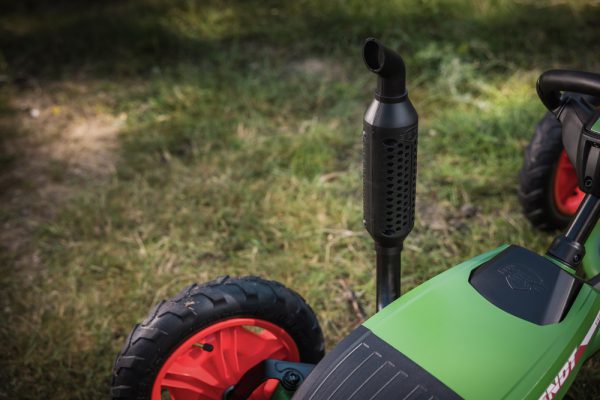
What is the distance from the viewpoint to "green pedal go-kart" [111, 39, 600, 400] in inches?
47.2

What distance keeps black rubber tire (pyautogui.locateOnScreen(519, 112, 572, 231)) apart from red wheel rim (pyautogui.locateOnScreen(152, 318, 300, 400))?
1.07 metres

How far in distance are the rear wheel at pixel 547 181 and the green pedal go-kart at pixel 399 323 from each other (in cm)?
58

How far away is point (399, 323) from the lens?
1.29m

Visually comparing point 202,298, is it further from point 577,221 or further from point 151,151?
point 151,151

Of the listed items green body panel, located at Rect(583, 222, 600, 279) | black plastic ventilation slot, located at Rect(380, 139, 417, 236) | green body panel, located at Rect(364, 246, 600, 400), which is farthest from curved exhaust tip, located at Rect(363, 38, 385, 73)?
green body panel, located at Rect(583, 222, 600, 279)

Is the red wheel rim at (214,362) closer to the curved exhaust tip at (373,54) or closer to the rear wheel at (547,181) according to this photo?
the curved exhaust tip at (373,54)

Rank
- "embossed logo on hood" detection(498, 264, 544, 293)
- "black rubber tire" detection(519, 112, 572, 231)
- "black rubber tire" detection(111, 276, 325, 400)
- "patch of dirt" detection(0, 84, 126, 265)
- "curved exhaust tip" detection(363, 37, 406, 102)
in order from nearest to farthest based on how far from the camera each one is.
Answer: "curved exhaust tip" detection(363, 37, 406, 102) < "embossed logo on hood" detection(498, 264, 544, 293) < "black rubber tire" detection(111, 276, 325, 400) < "black rubber tire" detection(519, 112, 572, 231) < "patch of dirt" detection(0, 84, 126, 265)

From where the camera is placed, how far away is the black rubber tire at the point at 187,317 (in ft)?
4.75

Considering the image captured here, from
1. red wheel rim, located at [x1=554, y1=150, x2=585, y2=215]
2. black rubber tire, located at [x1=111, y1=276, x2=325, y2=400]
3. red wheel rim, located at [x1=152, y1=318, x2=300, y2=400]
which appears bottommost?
red wheel rim, located at [x1=554, y1=150, x2=585, y2=215]

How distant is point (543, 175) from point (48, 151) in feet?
7.09

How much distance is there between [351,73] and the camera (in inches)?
134

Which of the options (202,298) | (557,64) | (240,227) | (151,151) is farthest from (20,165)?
(557,64)

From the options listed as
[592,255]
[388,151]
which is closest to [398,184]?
[388,151]

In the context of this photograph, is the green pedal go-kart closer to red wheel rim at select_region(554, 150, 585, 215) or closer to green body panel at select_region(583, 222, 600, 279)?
green body panel at select_region(583, 222, 600, 279)
